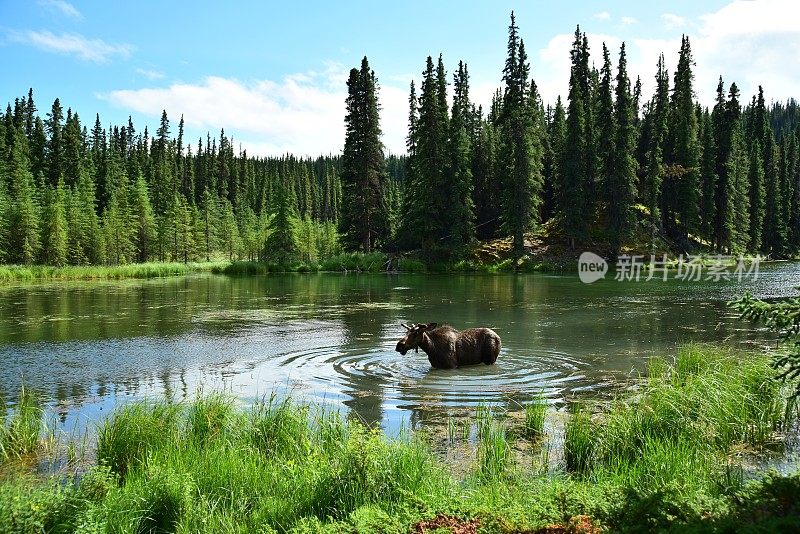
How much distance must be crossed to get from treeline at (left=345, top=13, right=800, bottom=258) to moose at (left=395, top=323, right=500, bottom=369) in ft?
167

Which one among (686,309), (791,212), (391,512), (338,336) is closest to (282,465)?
(391,512)

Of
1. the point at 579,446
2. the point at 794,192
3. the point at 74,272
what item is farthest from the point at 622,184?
the point at 579,446

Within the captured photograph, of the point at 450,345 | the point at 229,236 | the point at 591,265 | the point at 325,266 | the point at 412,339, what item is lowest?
the point at 450,345

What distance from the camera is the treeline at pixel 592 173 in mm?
67875

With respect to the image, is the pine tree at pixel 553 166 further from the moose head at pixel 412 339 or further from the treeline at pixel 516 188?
the moose head at pixel 412 339

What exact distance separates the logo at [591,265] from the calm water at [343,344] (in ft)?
64.3

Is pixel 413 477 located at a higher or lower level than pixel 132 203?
lower

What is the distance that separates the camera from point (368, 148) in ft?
232

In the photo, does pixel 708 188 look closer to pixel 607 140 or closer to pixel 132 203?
pixel 607 140

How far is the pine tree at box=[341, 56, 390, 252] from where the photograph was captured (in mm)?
70375

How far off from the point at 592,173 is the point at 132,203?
67.2m

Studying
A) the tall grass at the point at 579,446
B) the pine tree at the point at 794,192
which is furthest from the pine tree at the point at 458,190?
the tall grass at the point at 579,446

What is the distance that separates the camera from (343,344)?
19.9m

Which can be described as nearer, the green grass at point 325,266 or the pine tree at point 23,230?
the green grass at point 325,266
